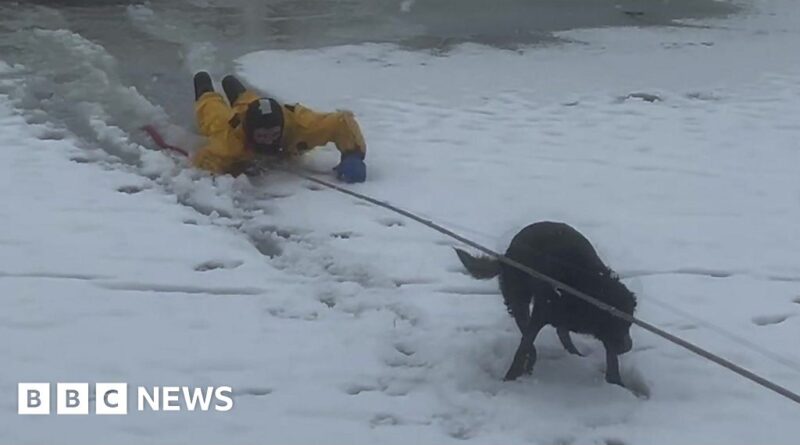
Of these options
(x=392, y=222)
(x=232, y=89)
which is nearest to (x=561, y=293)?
(x=392, y=222)

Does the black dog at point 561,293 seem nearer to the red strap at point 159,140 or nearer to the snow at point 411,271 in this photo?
the snow at point 411,271

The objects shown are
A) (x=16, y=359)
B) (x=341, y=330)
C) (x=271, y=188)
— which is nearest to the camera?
(x=16, y=359)

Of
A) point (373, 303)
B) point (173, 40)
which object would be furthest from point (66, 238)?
point (173, 40)

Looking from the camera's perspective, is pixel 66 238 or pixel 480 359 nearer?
pixel 480 359

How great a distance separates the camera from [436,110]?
6.86 m

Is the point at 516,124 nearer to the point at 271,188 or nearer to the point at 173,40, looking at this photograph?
the point at 271,188

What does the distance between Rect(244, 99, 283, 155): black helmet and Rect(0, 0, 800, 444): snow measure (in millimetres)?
191

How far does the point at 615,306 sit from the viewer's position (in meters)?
3.19

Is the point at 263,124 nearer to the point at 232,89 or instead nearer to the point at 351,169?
the point at 351,169

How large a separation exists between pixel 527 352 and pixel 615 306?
35 cm

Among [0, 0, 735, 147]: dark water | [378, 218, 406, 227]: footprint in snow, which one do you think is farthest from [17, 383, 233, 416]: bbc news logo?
[0, 0, 735, 147]: dark water

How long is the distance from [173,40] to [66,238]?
4527mm

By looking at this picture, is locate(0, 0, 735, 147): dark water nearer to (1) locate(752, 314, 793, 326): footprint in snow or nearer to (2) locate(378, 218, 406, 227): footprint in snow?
(2) locate(378, 218, 406, 227): footprint in snow

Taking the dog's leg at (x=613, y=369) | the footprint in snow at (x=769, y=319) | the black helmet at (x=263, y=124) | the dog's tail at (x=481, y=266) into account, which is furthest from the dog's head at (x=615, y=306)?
the black helmet at (x=263, y=124)
